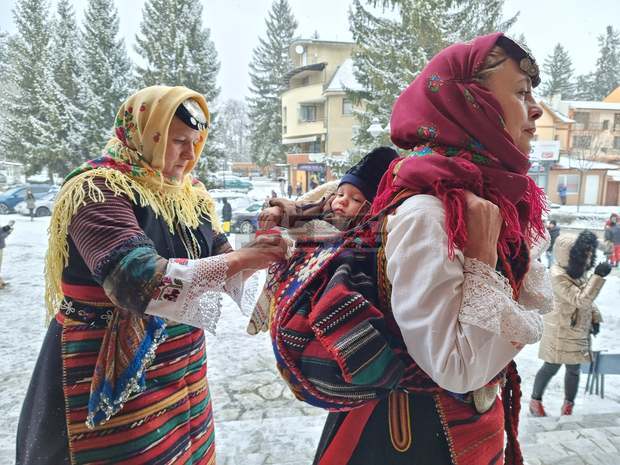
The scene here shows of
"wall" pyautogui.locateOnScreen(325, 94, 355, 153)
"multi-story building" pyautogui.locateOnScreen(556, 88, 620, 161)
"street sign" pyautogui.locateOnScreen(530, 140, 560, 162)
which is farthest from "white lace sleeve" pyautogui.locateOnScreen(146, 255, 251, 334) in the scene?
"multi-story building" pyautogui.locateOnScreen(556, 88, 620, 161)

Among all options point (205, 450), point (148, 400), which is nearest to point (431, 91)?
point (148, 400)

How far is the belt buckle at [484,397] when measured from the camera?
3.69 ft

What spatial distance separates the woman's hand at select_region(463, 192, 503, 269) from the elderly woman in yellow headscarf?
0.61 metres

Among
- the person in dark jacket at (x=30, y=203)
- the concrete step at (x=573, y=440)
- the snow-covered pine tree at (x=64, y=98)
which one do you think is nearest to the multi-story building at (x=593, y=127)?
the concrete step at (x=573, y=440)

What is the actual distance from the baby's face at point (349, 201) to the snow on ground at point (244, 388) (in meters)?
0.39

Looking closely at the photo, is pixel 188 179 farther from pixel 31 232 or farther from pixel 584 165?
pixel 584 165

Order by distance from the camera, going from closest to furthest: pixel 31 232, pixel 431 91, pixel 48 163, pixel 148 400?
pixel 431 91, pixel 148 400, pixel 31 232, pixel 48 163

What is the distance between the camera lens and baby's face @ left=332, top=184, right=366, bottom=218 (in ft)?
4.51

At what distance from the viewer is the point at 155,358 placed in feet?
5.31

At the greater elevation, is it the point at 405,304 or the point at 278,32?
the point at 278,32

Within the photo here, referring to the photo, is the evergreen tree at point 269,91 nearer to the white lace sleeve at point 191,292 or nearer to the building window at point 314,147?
the building window at point 314,147

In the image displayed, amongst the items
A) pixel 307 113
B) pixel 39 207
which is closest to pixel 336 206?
pixel 39 207

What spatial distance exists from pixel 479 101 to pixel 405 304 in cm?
53

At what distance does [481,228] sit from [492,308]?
0.18 m
